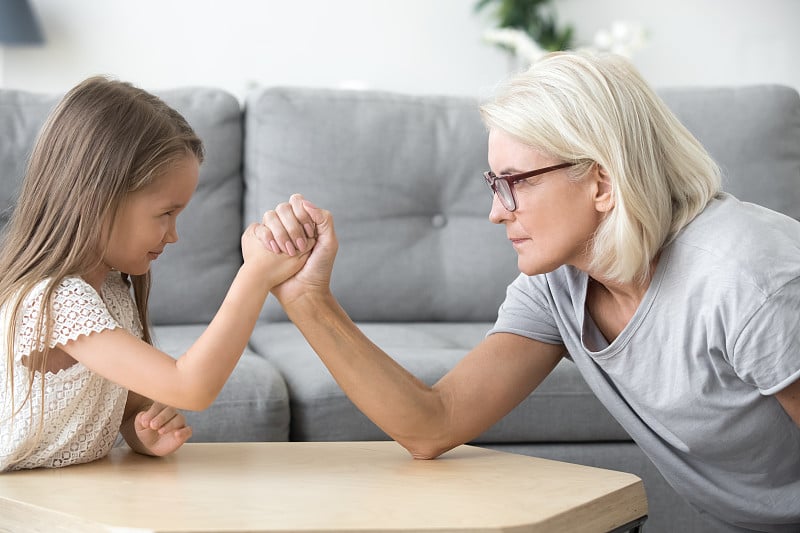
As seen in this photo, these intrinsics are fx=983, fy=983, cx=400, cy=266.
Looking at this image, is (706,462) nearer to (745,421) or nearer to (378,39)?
(745,421)

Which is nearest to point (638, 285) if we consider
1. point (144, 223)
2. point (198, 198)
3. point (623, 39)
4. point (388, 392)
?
point (388, 392)

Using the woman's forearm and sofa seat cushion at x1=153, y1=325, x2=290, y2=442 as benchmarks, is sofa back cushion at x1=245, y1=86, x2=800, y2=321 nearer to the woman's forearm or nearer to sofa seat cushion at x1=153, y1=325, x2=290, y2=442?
sofa seat cushion at x1=153, y1=325, x2=290, y2=442

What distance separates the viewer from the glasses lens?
1.38 m

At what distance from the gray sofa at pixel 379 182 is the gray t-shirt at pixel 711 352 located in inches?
38.0

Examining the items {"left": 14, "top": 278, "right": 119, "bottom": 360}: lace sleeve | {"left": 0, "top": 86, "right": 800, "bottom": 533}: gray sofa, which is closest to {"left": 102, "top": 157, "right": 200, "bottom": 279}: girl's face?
{"left": 14, "top": 278, "right": 119, "bottom": 360}: lace sleeve

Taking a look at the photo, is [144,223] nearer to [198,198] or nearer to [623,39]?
[198,198]

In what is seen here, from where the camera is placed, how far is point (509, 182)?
138 centimetres

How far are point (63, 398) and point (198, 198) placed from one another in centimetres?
136

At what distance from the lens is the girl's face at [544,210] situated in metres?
1.36

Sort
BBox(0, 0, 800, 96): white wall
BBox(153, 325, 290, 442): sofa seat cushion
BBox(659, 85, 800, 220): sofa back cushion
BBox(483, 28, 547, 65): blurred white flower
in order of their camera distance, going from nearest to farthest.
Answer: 1. BBox(153, 325, 290, 442): sofa seat cushion
2. BBox(659, 85, 800, 220): sofa back cushion
3. BBox(0, 0, 800, 96): white wall
4. BBox(483, 28, 547, 65): blurred white flower

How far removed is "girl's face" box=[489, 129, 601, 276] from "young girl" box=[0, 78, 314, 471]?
315mm

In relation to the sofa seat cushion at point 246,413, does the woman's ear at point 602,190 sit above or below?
above

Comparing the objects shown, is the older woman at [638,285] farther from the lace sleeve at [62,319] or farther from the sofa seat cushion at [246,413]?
the sofa seat cushion at [246,413]

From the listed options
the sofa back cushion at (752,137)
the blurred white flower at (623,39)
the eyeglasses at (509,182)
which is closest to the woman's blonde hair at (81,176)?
the eyeglasses at (509,182)
